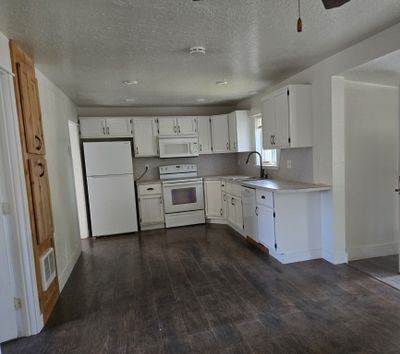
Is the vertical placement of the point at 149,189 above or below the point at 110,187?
below

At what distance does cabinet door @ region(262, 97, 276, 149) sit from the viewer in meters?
3.59

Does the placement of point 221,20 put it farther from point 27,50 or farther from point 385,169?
point 385,169

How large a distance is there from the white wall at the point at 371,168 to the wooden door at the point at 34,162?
3.26 metres

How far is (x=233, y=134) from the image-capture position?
513 cm

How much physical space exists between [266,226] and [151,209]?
7.59 ft

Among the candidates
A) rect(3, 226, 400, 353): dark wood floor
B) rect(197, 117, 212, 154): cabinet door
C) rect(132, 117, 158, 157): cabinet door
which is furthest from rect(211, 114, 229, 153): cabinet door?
rect(3, 226, 400, 353): dark wood floor

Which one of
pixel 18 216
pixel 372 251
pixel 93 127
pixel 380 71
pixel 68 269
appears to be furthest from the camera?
pixel 93 127

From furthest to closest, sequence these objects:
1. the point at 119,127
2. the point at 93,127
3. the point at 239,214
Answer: the point at 119,127 < the point at 93,127 < the point at 239,214

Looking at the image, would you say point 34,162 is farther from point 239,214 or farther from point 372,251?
point 372,251

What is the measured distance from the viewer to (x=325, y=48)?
8.62 feet

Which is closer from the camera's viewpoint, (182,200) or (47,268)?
(47,268)

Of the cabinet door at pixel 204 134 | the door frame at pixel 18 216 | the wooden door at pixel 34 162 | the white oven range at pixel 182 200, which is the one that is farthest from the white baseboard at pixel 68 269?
the cabinet door at pixel 204 134

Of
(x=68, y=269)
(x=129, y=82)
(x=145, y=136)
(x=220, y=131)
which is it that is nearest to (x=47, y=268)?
(x=68, y=269)

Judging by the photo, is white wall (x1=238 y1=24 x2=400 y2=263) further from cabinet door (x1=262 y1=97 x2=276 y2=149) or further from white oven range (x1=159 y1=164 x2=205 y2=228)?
white oven range (x1=159 y1=164 x2=205 y2=228)
